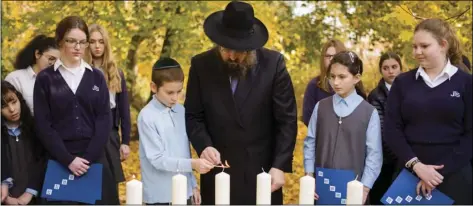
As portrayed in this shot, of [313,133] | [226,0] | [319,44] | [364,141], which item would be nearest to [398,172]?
Answer: [364,141]

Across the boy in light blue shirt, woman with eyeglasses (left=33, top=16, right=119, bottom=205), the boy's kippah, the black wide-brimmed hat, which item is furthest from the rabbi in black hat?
woman with eyeglasses (left=33, top=16, right=119, bottom=205)

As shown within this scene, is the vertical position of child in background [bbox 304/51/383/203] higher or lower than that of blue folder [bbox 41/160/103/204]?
higher

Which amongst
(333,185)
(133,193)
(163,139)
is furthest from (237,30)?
(133,193)

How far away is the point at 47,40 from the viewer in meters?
5.05

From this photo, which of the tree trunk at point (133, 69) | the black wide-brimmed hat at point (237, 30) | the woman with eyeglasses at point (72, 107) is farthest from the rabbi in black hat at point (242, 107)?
the tree trunk at point (133, 69)

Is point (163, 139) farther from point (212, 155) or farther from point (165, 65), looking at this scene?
point (212, 155)

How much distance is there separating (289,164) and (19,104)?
1.96 m

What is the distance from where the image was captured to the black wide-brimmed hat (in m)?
3.54

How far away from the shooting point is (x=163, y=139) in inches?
163

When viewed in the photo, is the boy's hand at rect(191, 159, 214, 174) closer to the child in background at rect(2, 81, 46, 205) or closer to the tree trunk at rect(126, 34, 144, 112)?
the child in background at rect(2, 81, 46, 205)

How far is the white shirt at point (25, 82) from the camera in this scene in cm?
471

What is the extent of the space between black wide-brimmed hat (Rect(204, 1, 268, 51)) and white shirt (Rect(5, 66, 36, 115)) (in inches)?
66.0

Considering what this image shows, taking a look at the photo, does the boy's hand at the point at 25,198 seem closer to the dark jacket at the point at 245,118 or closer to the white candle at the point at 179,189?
the dark jacket at the point at 245,118

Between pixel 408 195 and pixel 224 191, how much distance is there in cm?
185
